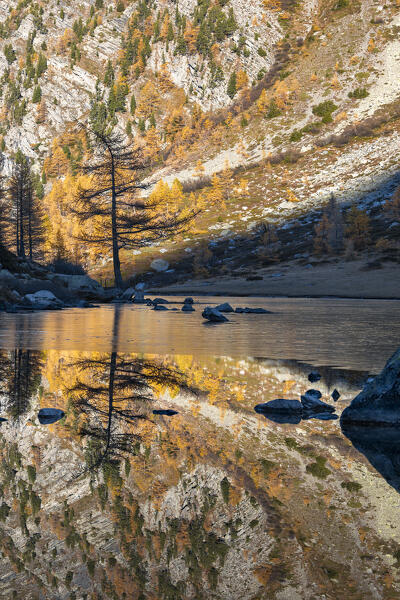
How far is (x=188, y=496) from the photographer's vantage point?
3.01 m

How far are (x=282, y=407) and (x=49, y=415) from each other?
2.18 meters

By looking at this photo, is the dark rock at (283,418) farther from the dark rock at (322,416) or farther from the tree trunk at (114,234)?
the tree trunk at (114,234)

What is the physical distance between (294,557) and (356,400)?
2861mm

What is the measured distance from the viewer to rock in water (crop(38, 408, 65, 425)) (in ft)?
15.1

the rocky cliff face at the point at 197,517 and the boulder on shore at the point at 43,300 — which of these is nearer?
the rocky cliff face at the point at 197,517

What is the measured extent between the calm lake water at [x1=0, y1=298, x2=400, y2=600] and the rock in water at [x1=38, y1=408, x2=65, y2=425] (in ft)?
0.28

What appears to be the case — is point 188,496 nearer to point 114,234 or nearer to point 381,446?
point 381,446

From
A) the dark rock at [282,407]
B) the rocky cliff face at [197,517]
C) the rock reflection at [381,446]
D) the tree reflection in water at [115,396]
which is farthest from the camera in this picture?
the dark rock at [282,407]

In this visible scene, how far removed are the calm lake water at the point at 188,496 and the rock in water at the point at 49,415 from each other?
0.09 meters

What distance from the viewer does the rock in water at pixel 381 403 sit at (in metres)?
A: 4.82

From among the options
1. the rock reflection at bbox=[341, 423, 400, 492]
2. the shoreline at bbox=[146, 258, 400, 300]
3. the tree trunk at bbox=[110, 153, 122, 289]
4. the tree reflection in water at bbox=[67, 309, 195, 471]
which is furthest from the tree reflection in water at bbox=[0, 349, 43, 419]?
the shoreline at bbox=[146, 258, 400, 300]

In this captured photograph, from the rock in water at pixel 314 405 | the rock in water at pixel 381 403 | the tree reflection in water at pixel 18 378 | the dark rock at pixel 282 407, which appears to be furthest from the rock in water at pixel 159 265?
the rock in water at pixel 381 403

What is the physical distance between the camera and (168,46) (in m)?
188

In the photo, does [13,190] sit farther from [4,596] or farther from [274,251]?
[4,596]
